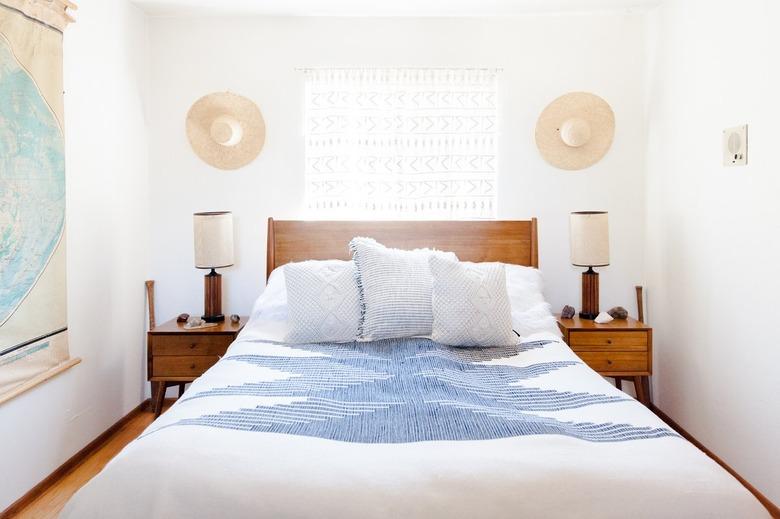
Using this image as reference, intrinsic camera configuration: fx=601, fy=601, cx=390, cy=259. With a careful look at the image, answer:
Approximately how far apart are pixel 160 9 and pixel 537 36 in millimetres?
2210

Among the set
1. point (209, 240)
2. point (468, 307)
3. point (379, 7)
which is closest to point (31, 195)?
point (209, 240)

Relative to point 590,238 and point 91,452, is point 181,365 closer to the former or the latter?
point 91,452

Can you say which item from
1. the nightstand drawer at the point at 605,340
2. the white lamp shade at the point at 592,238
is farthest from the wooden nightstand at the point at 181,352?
the white lamp shade at the point at 592,238

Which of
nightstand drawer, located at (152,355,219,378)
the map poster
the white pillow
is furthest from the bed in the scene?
nightstand drawer, located at (152,355,219,378)

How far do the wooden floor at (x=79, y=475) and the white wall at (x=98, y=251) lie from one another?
8 centimetres

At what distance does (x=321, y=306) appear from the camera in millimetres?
2666

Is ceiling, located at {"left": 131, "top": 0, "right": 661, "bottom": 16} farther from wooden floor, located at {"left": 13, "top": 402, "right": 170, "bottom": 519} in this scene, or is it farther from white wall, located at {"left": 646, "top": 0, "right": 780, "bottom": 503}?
wooden floor, located at {"left": 13, "top": 402, "right": 170, "bottom": 519}

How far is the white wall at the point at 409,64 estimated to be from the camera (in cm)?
358

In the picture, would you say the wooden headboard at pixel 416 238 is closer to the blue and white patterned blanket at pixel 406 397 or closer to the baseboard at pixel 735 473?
the blue and white patterned blanket at pixel 406 397

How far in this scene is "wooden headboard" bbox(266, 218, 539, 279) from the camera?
347 cm

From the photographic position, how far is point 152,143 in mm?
3615

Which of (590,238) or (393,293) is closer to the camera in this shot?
(393,293)

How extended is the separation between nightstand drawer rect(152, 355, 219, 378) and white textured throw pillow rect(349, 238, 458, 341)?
0.97 meters

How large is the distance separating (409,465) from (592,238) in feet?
7.09
